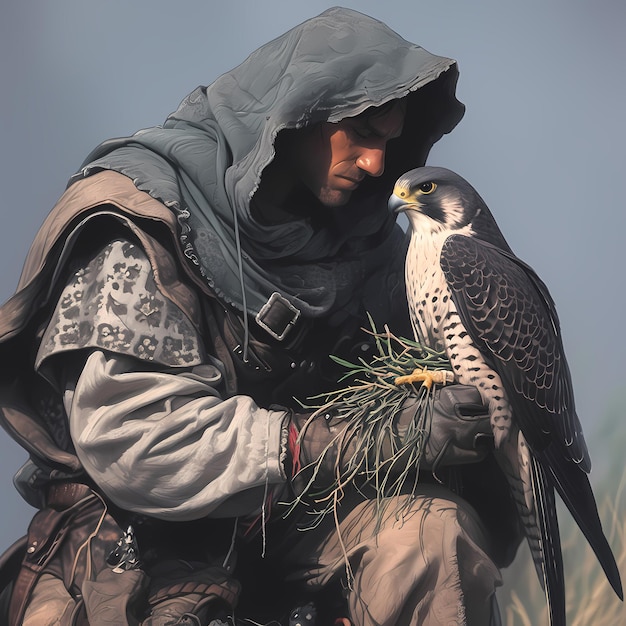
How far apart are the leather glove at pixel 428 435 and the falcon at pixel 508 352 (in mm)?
25

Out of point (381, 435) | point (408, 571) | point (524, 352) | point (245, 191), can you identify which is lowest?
point (408, 571)

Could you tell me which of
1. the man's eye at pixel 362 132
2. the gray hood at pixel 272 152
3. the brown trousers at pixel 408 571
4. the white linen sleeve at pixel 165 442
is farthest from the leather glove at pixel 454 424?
the man's eye at pixel 362 132

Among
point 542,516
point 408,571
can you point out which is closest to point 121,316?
point 408,571

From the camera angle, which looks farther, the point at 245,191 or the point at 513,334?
the point at 245,191

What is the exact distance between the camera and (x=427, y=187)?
1782 mm

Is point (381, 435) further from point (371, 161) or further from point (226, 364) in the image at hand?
point (371, 161)

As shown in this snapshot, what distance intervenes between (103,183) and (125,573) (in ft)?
2.03

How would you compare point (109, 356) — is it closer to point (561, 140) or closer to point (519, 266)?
point (519, 266)

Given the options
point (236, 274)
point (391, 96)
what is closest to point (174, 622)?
point (236, 274)

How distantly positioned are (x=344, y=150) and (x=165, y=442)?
571 mm

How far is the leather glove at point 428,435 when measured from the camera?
5.55 ft

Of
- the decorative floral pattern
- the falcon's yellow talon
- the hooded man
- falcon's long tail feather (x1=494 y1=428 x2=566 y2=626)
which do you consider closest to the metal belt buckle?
the hooded man

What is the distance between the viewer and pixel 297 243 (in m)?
1.95

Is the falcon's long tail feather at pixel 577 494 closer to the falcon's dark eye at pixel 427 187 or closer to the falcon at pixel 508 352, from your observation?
the falcon at pixel 508 352
